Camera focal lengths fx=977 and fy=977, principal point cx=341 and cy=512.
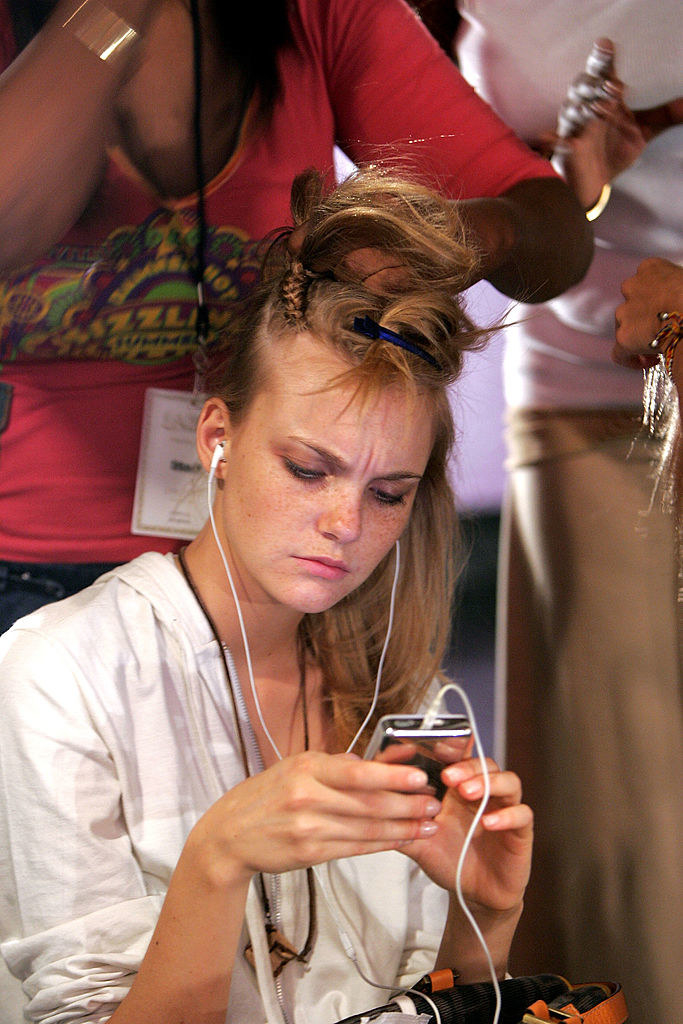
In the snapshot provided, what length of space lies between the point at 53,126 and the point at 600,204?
2.36 ft

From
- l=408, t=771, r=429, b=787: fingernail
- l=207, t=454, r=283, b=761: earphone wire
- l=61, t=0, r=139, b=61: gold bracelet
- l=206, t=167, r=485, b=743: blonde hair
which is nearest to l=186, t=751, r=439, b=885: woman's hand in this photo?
l=408, t=771, r=429, b=787: fingernail

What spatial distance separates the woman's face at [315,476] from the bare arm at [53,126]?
1.01ft

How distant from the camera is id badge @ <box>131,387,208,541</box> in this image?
124 centimetres

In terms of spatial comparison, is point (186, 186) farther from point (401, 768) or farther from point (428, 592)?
point (401, 768)

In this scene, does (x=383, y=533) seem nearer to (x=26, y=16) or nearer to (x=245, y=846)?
(x=245, y=846)

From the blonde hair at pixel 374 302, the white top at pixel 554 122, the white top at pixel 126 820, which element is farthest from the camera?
the white top at pixel 554 122

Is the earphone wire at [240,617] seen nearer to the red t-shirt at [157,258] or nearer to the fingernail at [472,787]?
the red t-shirt at [157,258]

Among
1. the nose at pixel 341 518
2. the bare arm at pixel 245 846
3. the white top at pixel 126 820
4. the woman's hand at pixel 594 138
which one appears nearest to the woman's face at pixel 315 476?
the nose at pixel 341 518

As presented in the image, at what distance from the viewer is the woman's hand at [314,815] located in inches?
Answer: 31.3

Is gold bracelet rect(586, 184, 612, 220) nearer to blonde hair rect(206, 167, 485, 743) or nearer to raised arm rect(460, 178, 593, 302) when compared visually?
raised arm rect(460, 178, 593, 302)

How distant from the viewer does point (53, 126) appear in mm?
1077

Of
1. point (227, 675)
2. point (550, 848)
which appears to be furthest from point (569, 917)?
point (227, 675)

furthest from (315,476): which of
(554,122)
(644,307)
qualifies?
(554,122)

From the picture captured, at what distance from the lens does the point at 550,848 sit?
139 cm
